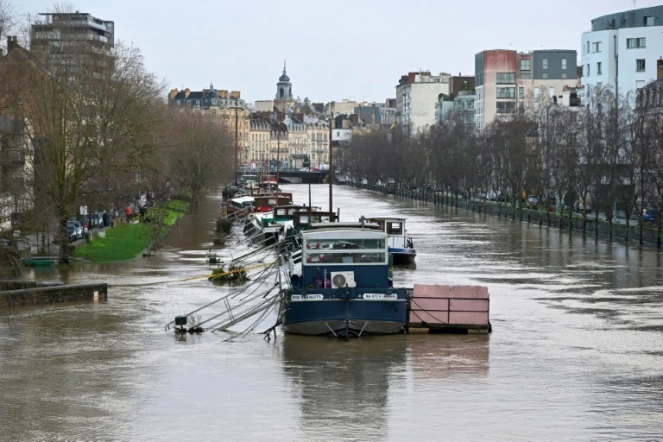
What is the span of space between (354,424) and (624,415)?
5.28 m

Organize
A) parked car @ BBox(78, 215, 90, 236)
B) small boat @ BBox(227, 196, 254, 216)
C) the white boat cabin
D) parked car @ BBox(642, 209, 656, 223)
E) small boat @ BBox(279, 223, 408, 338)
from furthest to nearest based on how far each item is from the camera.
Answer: small boat @ BBox(227, 196, 254, 216) < parked car @ BBox(642, 209, 656, 223) < parked car @ BBox(78, 215, 90, 236) < the white boat cabin < small boat @ BBox(279, 223, 408, 338)

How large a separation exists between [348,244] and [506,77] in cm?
14574

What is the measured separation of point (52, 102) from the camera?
2143 inches

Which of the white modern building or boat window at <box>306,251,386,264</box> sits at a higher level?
the white modern building

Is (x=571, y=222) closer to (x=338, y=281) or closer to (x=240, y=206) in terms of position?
(x=240, y=206)

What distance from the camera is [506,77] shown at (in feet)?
586

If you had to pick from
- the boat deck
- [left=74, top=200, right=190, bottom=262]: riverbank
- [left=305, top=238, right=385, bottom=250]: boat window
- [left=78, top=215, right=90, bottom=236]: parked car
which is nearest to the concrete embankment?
[left=305, top=238, right=385, bottom=250]: boat window

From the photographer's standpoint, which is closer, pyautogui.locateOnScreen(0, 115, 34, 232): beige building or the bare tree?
pyautogui.locateOnScreen(0, 115, 34, 232): beige building

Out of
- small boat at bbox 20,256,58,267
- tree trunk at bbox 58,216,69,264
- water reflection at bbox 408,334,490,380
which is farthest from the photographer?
tree trunk at bbox 58,216,69,264

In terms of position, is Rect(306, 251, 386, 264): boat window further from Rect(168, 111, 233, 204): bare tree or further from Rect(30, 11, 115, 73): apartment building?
Rect(168, 111, 233, 204): bare tree

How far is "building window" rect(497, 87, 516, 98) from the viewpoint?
7032 inches

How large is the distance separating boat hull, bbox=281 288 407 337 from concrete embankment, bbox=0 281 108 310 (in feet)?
32.2

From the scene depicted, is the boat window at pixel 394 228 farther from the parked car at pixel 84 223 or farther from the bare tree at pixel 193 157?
the bare tree at pixel 193 157

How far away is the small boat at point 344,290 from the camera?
34.3 m
